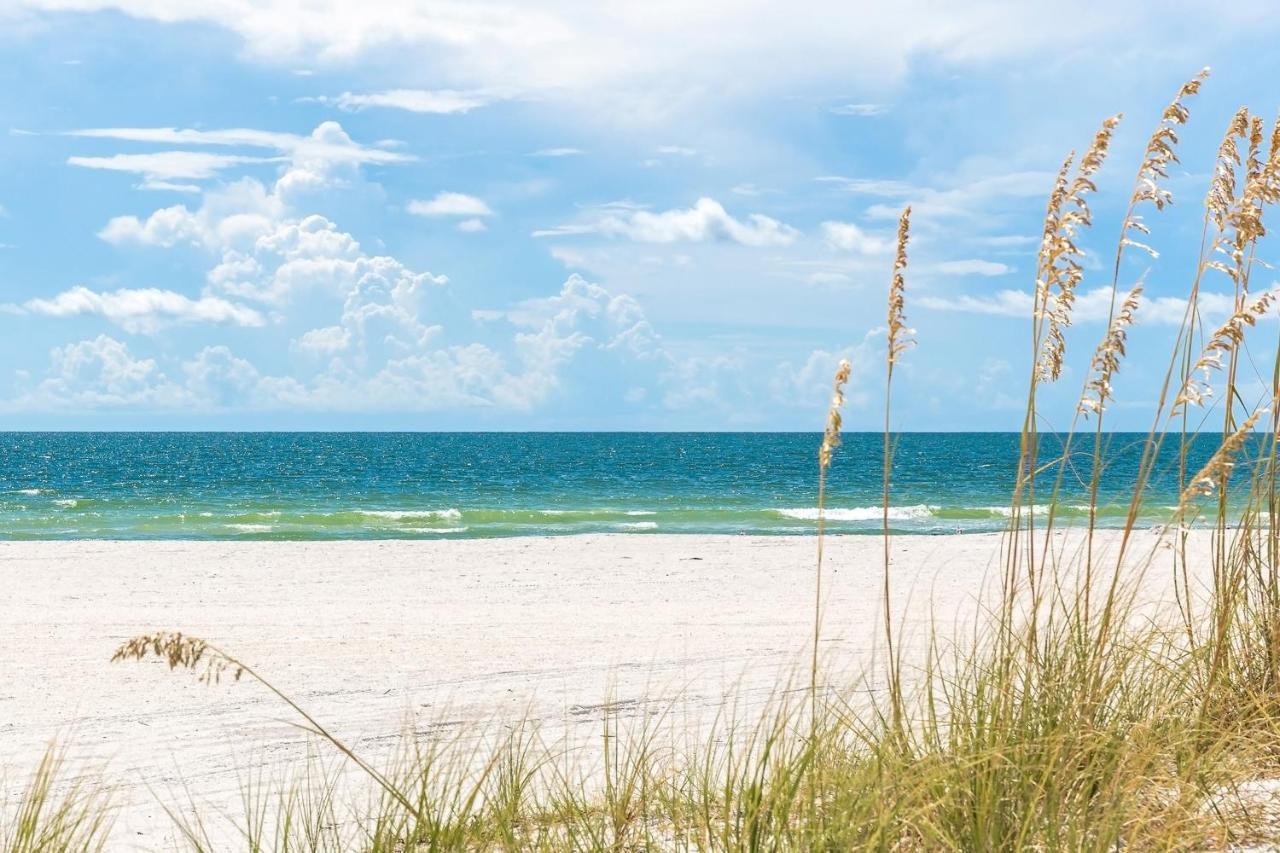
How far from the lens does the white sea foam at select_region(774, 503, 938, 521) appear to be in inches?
972

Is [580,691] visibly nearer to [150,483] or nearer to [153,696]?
[153,696]

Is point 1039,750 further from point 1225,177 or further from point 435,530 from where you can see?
point 435,530

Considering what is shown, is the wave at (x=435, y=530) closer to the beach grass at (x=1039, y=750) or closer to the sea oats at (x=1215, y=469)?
the beach grass at (x=1039, y=750)

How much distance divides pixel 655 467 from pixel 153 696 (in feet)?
152

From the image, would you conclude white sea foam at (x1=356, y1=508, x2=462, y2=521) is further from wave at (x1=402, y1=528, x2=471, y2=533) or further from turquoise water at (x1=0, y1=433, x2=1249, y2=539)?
wave at (x1=402, y1=528, x2=471, y2=533)

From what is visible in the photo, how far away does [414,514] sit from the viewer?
25797 millimetres

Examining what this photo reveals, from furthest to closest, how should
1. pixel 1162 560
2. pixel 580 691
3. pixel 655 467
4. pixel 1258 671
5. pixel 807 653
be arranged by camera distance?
1. pixel 655 467
2. pixel 1162 560
3. pixel 807 653
4. pixel 580 691
5. pixel 1258 671

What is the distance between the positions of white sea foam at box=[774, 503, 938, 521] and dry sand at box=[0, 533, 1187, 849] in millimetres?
7388

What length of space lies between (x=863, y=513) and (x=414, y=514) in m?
10.6

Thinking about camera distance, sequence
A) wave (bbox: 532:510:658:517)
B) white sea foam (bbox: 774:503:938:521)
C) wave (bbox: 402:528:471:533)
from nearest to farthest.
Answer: wave (bbox: 402:528:471:533), white sea foam (bbox: 774:503:938:521), wave (bbox: 532:510:658:517)

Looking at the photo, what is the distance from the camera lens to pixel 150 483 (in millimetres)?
41969

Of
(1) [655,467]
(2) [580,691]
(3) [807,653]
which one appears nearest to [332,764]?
(2) [580,691]

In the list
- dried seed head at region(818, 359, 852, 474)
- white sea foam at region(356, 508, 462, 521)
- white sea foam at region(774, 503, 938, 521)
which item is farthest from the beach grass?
white sea foam at region(356, 508, 462, 521)

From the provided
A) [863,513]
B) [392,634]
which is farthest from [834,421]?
[863,513]
